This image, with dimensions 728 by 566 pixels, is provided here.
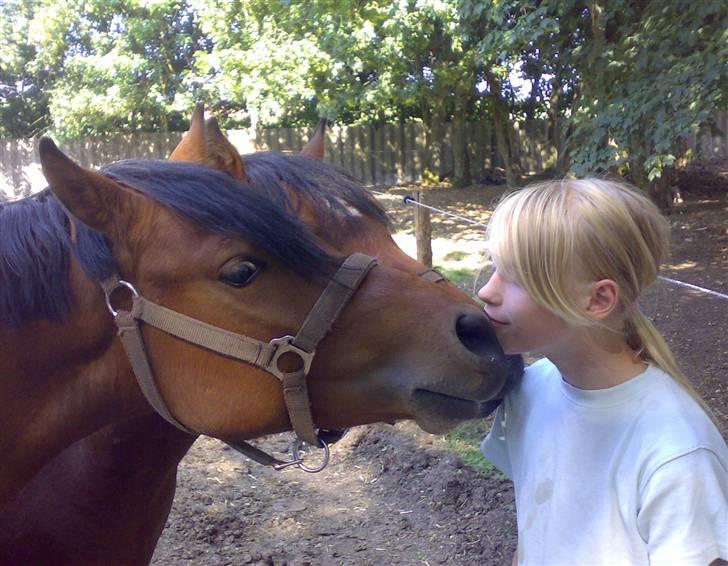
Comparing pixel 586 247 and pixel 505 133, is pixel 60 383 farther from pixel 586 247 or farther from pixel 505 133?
pixel 505 133

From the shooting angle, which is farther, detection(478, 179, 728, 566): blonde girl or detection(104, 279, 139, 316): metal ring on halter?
detection(104, 279, 139, 316): metal ring on halter

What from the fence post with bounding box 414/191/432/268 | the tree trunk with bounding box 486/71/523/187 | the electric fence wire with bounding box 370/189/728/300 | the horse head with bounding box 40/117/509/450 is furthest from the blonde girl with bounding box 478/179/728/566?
the tree trunk with bounding box 486/71/523/187

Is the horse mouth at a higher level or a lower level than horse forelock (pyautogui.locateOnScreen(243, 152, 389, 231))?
lower

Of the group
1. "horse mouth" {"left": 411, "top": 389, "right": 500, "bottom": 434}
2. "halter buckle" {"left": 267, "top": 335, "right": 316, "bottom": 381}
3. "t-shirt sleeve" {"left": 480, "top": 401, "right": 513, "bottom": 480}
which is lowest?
"t-shirt sleeve" {"left": 480, "top": 401, "right": 513, "bottom": 480}

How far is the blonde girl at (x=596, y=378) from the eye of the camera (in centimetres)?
116

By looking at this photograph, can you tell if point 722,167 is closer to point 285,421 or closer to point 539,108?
point 539,108

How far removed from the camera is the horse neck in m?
1.38

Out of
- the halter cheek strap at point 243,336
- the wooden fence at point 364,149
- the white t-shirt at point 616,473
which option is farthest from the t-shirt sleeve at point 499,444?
the wooden fence at point 364,149

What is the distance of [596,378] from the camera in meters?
1.32

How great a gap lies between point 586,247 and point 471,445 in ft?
9.71

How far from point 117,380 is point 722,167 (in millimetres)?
17454

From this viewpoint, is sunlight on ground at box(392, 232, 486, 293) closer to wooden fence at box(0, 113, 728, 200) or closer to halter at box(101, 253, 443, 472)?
halter at box(101, 253, 443, 472)

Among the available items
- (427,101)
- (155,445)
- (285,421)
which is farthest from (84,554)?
(427,101)

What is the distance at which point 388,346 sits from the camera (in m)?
1.33
